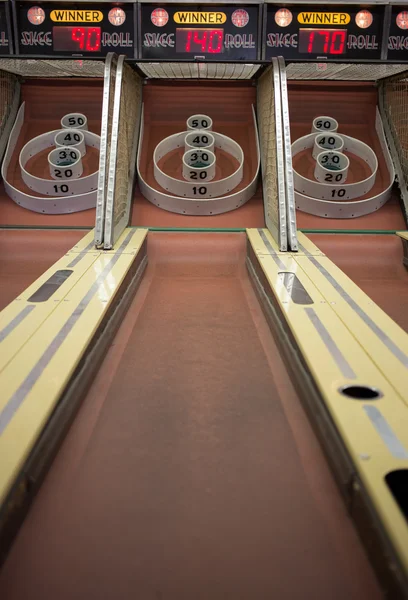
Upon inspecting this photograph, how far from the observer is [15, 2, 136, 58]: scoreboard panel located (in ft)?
13.1

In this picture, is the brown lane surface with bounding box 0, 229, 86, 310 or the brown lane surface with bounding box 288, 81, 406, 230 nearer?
the brown lane surface with bounding box 0, 229, 86, 310

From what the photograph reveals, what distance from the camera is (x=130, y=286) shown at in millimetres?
2754

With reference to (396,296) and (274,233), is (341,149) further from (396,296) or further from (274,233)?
(396,296)

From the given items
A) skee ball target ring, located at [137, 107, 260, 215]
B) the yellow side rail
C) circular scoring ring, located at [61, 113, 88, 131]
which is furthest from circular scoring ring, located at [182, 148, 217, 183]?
the yellow side rail

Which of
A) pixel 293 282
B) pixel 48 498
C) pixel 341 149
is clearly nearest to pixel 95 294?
pixel 293 282

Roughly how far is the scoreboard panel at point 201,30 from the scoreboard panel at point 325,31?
6.3 inches

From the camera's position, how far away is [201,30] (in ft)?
13.1

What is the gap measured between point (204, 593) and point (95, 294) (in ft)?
4.92

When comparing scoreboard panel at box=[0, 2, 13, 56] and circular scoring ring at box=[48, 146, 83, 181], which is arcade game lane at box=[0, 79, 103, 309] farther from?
scoreboard panel at box=[0, 2, 13, 56]

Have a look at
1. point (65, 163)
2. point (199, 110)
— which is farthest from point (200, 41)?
point (65, 163)

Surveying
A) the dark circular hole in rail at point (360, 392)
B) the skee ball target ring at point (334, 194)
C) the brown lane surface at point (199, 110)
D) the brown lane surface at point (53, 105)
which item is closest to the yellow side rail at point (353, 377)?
the dark circular hole in rail at point (360, 392)

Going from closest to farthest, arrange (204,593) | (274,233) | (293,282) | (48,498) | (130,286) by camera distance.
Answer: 1. (204,593)
2. (48,498)
3. (293,282)
4. (130,286)
5. (274,233)

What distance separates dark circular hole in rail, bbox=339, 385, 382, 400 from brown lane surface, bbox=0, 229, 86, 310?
2066mm

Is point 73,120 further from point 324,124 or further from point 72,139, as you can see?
point 324,124
